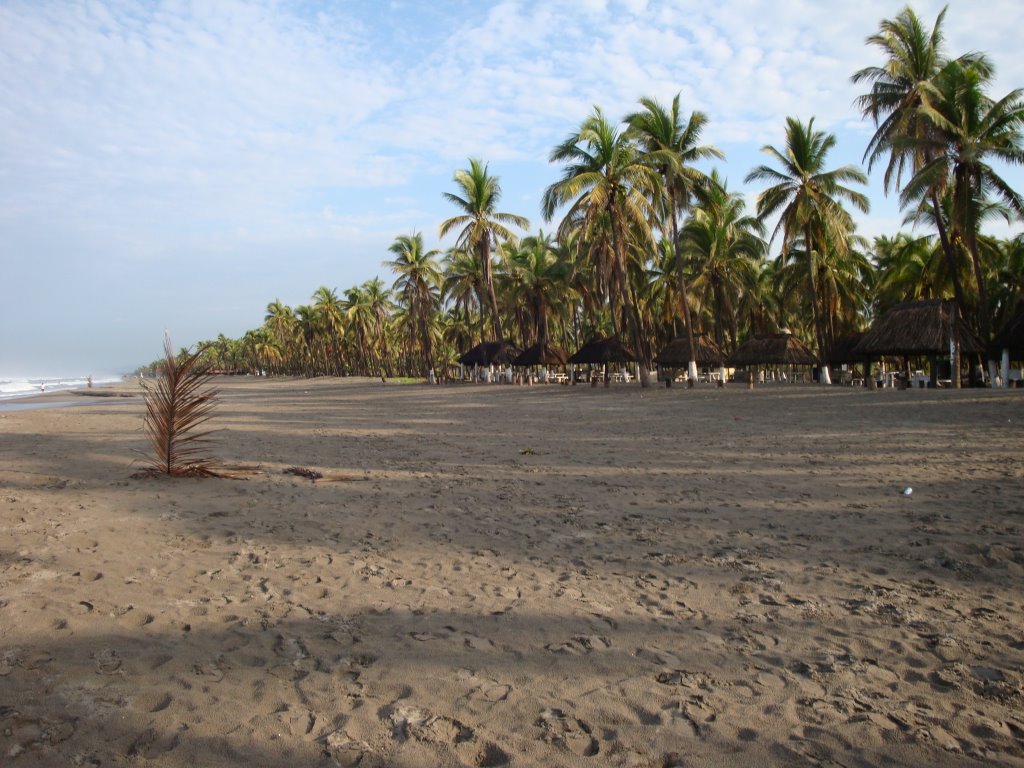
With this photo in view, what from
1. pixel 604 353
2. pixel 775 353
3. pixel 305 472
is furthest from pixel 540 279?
pixel 305 472

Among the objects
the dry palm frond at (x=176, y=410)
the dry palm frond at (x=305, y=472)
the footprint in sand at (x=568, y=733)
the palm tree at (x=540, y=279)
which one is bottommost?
the footprint in sand at (x=568, y=733)

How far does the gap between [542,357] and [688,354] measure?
25.4 feet

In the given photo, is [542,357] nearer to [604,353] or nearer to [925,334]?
[604,353]

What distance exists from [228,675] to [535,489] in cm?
459

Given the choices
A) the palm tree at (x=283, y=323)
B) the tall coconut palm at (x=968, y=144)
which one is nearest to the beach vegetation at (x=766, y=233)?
the tall coconut palm at (x=968, y=144)

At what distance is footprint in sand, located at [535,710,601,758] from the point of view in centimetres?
252

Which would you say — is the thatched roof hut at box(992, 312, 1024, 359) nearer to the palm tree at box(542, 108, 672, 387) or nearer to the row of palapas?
the row of palapas

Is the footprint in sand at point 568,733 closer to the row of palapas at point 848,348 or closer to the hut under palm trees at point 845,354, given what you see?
the row of palapas at point 848,348

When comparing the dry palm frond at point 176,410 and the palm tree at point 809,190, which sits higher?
the palm tree at point 809,190

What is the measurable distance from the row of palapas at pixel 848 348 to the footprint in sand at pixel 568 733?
72.2ft

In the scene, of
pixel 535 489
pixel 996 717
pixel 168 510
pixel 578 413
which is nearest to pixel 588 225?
pixel 578 413

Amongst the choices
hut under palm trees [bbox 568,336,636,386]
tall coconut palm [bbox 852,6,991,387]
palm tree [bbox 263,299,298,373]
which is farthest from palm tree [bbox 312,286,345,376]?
tall coconut palm [bbox 852,6,991,387]

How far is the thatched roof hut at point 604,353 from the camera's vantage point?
3008cm

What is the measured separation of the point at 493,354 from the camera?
3681 centimetres
